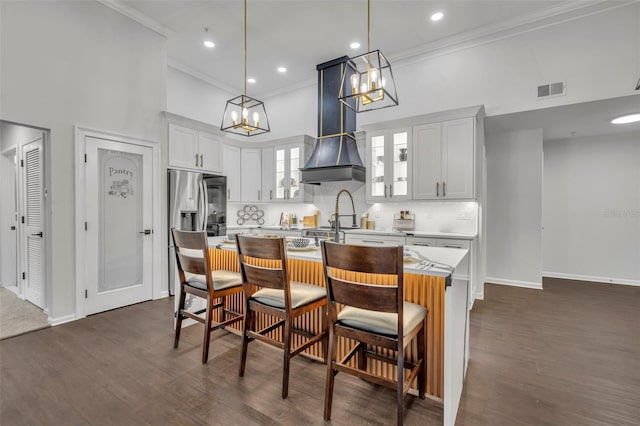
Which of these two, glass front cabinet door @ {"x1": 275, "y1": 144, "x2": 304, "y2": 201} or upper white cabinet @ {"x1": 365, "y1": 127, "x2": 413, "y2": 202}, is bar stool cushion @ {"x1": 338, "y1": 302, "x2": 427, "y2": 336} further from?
glass front cabinet door @ {"x1": 275, "y1": 144, "x2": 304, "y2": 201}

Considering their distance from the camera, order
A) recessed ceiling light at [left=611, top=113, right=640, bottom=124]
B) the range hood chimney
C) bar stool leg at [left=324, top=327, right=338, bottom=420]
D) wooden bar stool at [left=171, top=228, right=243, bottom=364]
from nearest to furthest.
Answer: bar stool leg at [left=324, top=327, right=338, bottom=420] < wooden bar stool at [left=171, top=228, right=243, bottom=364] < recessed ceiling light at [left=611, top=113, right=640, bottom=124] < the range hood chimney

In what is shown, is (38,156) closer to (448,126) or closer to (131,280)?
(131,280)

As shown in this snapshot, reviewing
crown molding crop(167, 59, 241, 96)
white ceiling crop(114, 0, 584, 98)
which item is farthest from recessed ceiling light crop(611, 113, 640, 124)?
crown molding crop(167, 59, 241, 96)

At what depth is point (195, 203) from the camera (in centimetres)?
442

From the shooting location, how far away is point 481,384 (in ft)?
6.68

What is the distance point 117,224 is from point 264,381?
2864 mm

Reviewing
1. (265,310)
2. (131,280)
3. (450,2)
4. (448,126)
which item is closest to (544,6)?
(450,2)

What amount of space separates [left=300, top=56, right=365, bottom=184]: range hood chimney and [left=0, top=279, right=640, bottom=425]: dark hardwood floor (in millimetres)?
2810

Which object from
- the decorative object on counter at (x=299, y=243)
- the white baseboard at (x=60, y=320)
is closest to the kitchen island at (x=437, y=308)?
the decorative object on counter at (x=299, y=243)

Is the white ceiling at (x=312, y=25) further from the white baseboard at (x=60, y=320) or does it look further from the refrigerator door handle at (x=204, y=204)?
the white baseboard at (x=60, y=320)

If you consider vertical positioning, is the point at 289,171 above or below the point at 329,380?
above

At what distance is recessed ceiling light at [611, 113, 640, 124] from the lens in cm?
389

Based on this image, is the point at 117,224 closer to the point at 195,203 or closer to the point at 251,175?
the point at 195,203

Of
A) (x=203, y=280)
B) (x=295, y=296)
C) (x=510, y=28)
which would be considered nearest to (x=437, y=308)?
(x=295, y=296)
